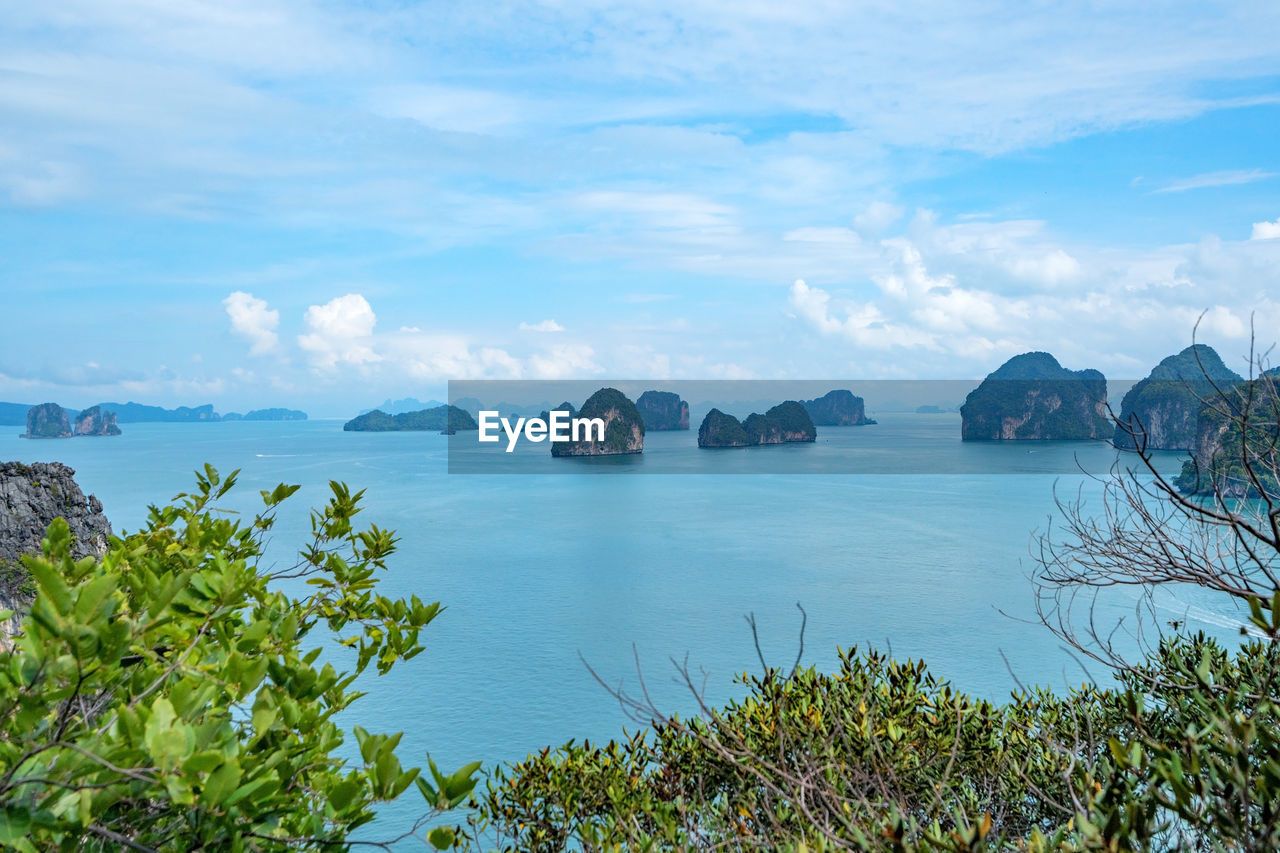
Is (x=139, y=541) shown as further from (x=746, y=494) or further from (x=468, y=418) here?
(x=468, y=418)

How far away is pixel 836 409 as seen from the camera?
157000 millimetres

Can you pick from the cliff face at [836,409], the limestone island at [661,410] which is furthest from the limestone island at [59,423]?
the cliff face at [836,409]

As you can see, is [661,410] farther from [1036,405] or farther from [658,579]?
[658,579]

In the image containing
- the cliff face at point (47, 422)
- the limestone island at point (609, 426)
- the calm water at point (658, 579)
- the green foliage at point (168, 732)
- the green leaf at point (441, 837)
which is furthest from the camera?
the cliff face at point (47, 422)

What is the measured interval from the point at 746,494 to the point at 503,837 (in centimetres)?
5353

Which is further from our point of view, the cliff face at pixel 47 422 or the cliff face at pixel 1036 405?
the cliff face at pixel 47 422

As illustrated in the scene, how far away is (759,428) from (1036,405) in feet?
112

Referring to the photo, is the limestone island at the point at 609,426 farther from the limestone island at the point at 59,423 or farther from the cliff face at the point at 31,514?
the limestone island at the point at 59,423

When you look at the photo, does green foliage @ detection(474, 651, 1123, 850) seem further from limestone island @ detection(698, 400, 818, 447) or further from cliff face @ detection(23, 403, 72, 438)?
cliff face @ detection(23, 403, 72, 438)

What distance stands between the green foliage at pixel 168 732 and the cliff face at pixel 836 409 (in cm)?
15908

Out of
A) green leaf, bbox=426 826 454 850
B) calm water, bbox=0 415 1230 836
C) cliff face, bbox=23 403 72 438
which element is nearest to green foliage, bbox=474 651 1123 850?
calm water, bbox=0 415 1230 836

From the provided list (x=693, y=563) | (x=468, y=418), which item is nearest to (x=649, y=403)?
(x=468, y=418)

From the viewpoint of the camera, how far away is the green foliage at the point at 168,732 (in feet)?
5.12

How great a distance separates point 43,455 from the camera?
97688 mm
